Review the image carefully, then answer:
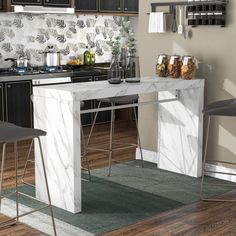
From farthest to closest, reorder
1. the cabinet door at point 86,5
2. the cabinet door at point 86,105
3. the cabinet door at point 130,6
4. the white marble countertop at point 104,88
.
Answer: the cabinet door at point 130,6
the cabinet door at point 86,5
the cabinet door at point 86,105
the white marble countertop at point 104,88

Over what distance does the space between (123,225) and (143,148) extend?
1.89 meters

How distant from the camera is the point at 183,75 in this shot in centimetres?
468

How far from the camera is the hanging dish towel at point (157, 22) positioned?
498 centimetres

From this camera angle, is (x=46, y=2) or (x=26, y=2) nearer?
(x=26, y=2)

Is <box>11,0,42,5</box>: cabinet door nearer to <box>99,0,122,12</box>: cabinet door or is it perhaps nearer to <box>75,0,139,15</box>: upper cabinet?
<box>75,0,139,15</box>: upper cabinet

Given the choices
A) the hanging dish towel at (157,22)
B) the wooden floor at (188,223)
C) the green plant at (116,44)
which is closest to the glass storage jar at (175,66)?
the hanging dish towel at (157,22)

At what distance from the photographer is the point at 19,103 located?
657 centimetres

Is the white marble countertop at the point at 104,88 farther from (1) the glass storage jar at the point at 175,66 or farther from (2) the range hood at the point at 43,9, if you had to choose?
(2) the range hood at the point at 43,9

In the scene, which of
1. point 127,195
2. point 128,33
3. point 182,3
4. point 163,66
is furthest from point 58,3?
point 127,195

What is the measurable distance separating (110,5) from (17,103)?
222 cm

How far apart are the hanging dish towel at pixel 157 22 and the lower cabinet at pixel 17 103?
2.20 meters

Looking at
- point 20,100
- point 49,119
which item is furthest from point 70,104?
point 20,100

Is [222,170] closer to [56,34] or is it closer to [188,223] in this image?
[188,223]

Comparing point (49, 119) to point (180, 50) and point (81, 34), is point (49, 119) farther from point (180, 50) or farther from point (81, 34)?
point (81, 34)
